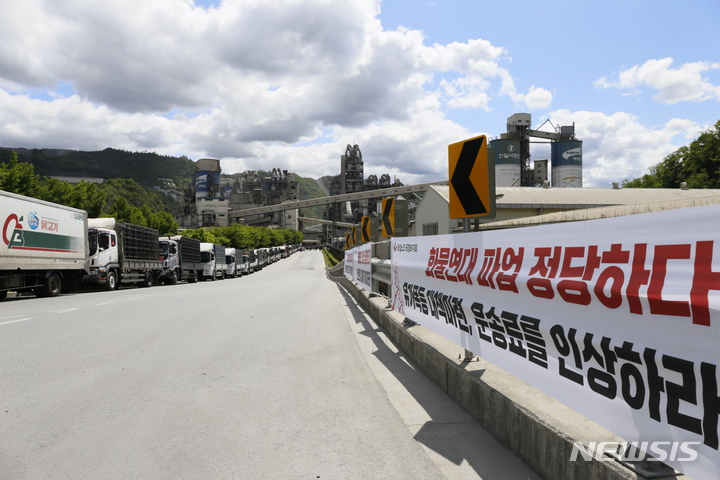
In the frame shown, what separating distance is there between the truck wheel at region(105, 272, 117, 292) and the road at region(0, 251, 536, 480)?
53.7ft

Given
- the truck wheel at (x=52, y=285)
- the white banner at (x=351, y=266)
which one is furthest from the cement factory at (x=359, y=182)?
the truck wheel at (x=52, y=285)

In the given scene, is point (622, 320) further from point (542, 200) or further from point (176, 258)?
point (542, 200)

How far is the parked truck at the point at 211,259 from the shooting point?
137 feet

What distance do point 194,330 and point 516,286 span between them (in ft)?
25.5

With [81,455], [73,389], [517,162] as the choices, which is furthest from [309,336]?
[517,162]

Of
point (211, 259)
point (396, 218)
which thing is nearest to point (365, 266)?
point (396, 218)

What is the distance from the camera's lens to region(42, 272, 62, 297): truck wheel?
19.9 metres

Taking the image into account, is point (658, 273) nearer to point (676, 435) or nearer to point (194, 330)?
point (676, 435)

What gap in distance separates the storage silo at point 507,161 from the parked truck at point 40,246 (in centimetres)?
7689

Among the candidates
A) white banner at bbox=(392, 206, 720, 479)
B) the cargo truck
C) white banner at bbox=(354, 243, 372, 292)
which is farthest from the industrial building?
white banner at bbox=(392, 206, 720, 479)

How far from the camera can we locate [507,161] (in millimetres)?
90000

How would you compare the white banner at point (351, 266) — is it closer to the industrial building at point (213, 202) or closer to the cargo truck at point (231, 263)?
the cargo truck at point (231, 263)

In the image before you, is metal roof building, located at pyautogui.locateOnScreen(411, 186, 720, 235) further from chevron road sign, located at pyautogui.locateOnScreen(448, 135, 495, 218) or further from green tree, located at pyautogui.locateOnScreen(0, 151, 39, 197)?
chevron road sign, located at pyautogui.locateOnScreen(448, 135, 495, 218)

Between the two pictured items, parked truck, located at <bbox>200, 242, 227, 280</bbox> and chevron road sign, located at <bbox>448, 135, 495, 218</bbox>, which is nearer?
chevron road sign, located at <bbox>448, 135, 495, 218</bbox>
